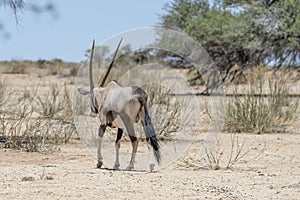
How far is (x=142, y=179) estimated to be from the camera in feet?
31.7

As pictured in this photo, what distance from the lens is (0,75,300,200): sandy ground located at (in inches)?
339

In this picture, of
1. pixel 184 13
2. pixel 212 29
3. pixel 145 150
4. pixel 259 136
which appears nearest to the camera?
pixel 145 150

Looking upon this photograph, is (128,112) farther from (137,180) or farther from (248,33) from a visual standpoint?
(248,33)

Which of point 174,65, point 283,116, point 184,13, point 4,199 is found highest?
point 184,13

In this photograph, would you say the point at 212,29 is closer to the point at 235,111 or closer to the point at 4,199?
the point at 235,111

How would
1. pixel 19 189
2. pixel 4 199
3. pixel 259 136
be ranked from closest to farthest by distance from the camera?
pixel 4 199 < pixel 19 189 < pixel 259 136

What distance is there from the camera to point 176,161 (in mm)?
11914

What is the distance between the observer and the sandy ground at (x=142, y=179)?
8.60 metres

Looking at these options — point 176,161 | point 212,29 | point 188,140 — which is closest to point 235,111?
point 188,140

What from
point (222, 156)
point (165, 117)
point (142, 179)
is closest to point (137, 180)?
point (142, 179)

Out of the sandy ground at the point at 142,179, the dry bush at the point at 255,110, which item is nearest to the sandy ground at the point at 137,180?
the sandy ground at the point at 142,179

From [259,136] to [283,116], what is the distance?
1.77 meters

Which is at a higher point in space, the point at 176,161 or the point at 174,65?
the point at 174,65

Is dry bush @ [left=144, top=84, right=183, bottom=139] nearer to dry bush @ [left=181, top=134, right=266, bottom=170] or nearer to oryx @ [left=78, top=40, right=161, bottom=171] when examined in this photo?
dry bush @ [left=181, top=134, right=266, bottom=170]
